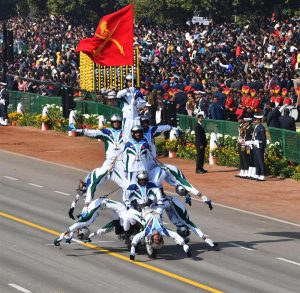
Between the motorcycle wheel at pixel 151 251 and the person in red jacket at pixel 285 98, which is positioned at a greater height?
the person in red jacket at pixel 285 98

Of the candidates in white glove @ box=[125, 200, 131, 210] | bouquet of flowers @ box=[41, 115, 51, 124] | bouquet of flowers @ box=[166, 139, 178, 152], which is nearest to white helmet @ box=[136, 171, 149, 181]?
white glove @ box=[125, 200, 131, 210]

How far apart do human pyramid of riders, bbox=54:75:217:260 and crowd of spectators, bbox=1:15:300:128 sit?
17.3 m

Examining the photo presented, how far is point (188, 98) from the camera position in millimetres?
48625

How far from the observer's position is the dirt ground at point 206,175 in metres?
34.2

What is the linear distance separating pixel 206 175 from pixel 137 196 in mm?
13177

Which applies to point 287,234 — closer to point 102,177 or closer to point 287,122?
point 102,177

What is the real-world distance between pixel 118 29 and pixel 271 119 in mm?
12242

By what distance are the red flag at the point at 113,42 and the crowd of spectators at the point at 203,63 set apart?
47.5 feet

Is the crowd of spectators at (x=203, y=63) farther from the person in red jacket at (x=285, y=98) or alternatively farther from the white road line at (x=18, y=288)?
the white road line at (x=18, y=288)

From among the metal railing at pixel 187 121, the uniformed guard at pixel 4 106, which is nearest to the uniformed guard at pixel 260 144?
the metal railing at pixel 187 121

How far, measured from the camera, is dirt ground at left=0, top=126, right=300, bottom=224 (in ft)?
112

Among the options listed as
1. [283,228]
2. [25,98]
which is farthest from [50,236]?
[25,98]

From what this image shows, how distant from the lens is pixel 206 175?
39469 millimetres

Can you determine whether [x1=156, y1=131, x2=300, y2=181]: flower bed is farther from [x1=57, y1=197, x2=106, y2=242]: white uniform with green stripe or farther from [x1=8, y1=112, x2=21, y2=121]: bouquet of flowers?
[x1=57, y1=197, x2=106, y2=242]: white uniform with green stripe
